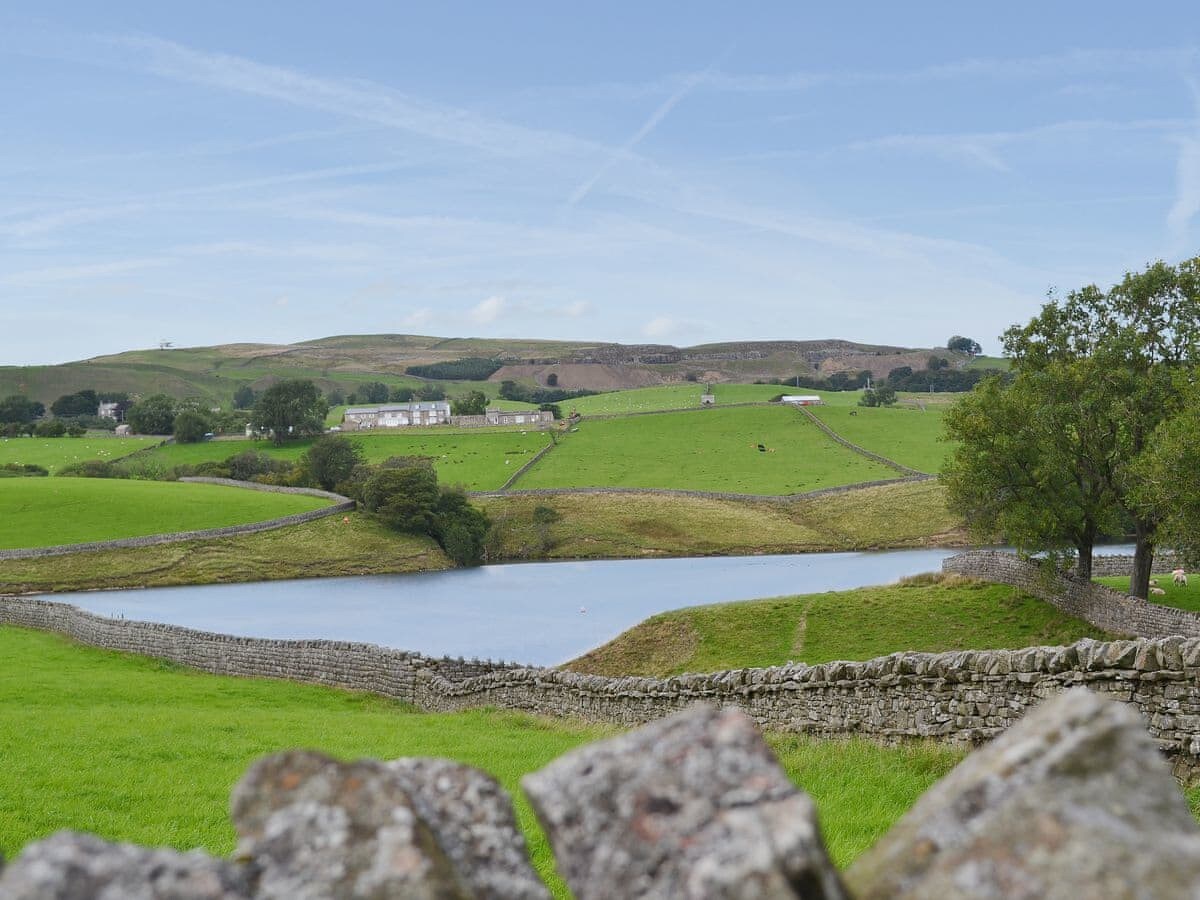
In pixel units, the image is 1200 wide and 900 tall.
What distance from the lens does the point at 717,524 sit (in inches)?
3893

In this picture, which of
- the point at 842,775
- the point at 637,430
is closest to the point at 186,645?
the point at 842,775

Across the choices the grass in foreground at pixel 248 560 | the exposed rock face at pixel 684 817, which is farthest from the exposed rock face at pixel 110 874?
the grass in foreground at pixel 248 560

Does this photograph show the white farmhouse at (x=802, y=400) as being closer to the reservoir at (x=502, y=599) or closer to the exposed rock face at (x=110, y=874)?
the reservoir at (x=502, y=599)

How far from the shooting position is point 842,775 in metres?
11.4

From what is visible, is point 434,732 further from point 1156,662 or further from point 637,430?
point 637,430

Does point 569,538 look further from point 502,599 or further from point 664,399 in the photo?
point 664,399

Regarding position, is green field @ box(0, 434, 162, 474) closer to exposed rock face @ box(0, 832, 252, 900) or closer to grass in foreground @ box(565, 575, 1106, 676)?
grass in foreground @ box(565, 575, 1106, 676)

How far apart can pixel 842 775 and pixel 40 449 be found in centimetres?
14500

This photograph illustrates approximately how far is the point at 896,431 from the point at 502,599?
71.9 metres

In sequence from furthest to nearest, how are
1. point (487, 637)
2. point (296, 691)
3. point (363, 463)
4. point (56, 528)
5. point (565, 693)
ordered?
point (363, 463) < point (56, 528) < point (487, 637) < point (296, 691) < point (565, 693)

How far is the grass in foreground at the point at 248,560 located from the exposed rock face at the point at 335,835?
85082 millimetres

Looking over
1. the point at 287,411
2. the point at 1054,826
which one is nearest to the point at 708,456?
the point at 287,411

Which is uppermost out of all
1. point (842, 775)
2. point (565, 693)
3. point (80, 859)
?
point (80, 859)

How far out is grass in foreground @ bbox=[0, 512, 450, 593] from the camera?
81.1m
